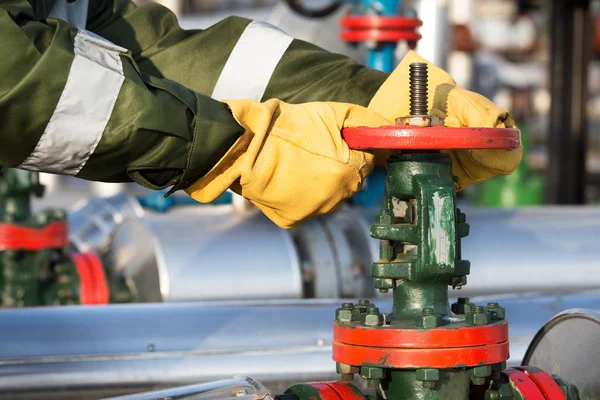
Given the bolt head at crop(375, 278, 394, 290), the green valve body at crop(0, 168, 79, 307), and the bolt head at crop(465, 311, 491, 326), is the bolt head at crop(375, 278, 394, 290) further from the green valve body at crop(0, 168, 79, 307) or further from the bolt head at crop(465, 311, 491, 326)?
the green valve body at crop(0, 168, 79, 307)

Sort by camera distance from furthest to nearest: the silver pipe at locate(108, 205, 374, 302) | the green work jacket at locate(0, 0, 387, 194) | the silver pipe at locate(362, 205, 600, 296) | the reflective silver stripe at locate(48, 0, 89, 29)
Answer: the silver pipe at locate(362, 205, 600, 296) < the silver pipe at locate(108, 205, 374, 302) < the reflective silver stripe at locate(48, 0, 89, 29) < the green work jacket at locate(0, 0, 387, 194)

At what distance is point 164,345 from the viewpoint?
241 cm

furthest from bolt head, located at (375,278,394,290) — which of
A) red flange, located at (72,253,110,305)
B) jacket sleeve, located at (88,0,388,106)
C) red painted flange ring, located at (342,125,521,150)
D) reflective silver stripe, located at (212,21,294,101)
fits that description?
red flange, located at (72,253,110,305)

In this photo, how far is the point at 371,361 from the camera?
1612mm

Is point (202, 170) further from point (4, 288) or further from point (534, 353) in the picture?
point (4, 288)

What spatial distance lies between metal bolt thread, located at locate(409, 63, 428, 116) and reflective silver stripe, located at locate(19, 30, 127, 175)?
426 millimetres

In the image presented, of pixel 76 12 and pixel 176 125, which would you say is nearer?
pixel 176 125

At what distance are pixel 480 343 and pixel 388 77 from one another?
1.83 feet

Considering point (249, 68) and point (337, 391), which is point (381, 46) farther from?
point (337, 391)

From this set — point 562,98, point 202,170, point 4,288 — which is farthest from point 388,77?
point 562,98

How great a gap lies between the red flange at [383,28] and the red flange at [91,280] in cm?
118

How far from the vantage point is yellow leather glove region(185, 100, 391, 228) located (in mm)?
1648

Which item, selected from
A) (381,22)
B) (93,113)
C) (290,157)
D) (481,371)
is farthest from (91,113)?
(381,22)

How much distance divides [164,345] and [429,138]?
3.45 ft
